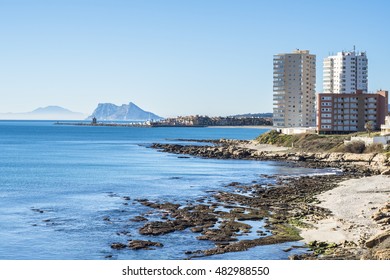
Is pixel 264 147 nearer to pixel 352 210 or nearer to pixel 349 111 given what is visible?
pixel 349 111

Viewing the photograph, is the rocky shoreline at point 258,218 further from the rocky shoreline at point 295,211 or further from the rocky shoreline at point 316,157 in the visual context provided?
the rocky shoreline at point 316,157

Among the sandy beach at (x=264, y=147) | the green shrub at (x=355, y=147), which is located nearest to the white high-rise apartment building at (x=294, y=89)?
the sandy beach at (x=264, y=147)

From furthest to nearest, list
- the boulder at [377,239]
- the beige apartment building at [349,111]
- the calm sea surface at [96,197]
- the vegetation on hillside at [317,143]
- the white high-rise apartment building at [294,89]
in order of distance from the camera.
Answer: the white high-rise apartment building at [294,89], the beige apartment building at [349,111], the vegetation on hillside at [317,143], the calm sea surface at [96,197], the boulder at [377,239]

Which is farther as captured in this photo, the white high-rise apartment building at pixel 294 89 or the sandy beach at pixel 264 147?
the white high-rise apartment building at pixel 294 89

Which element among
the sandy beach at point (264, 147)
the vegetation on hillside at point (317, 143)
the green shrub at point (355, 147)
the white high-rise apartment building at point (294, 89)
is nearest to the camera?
the green shrub at point (355, 147)

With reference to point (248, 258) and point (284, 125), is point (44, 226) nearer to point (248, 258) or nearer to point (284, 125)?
point (248, 258)

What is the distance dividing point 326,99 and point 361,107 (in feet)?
22.4

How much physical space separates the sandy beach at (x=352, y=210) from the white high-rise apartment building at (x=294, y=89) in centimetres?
10630

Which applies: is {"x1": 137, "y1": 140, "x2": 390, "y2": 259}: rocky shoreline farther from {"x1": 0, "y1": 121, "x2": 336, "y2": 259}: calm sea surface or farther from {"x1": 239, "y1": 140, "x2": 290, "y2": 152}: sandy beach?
{"x1": 239, "y1": 140, "x2": 290, "y2": 152}: sandy beach

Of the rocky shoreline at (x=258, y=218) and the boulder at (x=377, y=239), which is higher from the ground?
the boulder at (x=377, y=239)

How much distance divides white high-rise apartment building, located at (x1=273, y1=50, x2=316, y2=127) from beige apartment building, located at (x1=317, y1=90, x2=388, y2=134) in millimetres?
47790

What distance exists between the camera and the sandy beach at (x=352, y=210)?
118ft

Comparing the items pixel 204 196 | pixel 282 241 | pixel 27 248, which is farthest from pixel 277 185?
pixel 27 248

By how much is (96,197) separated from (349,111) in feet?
250
